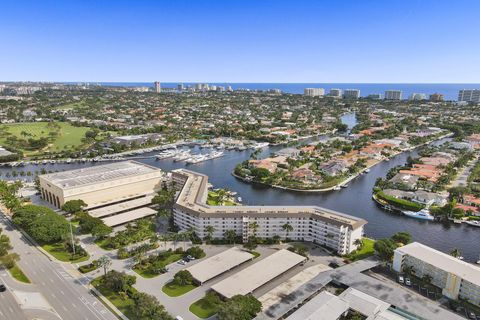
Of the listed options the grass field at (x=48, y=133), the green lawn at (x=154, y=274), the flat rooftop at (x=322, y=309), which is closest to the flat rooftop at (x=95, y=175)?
the green lawn at (x=154, y=274)

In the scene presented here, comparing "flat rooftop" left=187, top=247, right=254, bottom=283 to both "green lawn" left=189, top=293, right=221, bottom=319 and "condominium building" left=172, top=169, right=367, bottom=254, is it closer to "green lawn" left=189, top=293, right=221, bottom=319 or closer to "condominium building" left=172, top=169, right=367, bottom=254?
"green lawn" left=189, top=293, right=221, bottom=319

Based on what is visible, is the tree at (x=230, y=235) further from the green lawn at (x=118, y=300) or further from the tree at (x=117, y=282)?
the green lawn at (x=118, y=300)

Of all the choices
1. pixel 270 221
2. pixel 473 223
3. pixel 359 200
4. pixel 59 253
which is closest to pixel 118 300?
pixel 59 253

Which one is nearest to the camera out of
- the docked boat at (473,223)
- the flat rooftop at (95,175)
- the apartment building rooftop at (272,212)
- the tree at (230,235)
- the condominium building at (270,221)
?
the apartment building rooftop at (272,212)

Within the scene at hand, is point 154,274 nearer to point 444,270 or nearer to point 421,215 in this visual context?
point 444,270

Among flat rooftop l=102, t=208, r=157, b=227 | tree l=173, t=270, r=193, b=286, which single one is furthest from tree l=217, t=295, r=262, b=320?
flat rooftop l=102, t=208, r=157, b=227

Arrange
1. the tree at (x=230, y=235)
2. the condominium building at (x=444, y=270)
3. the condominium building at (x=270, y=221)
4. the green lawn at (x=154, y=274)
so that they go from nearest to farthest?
the condominium building at (x=444, y=270) < the green lawn at (x=154, y=274) < the condominium building at (x=270, y=221) < the tree at (x=230, y=235)
